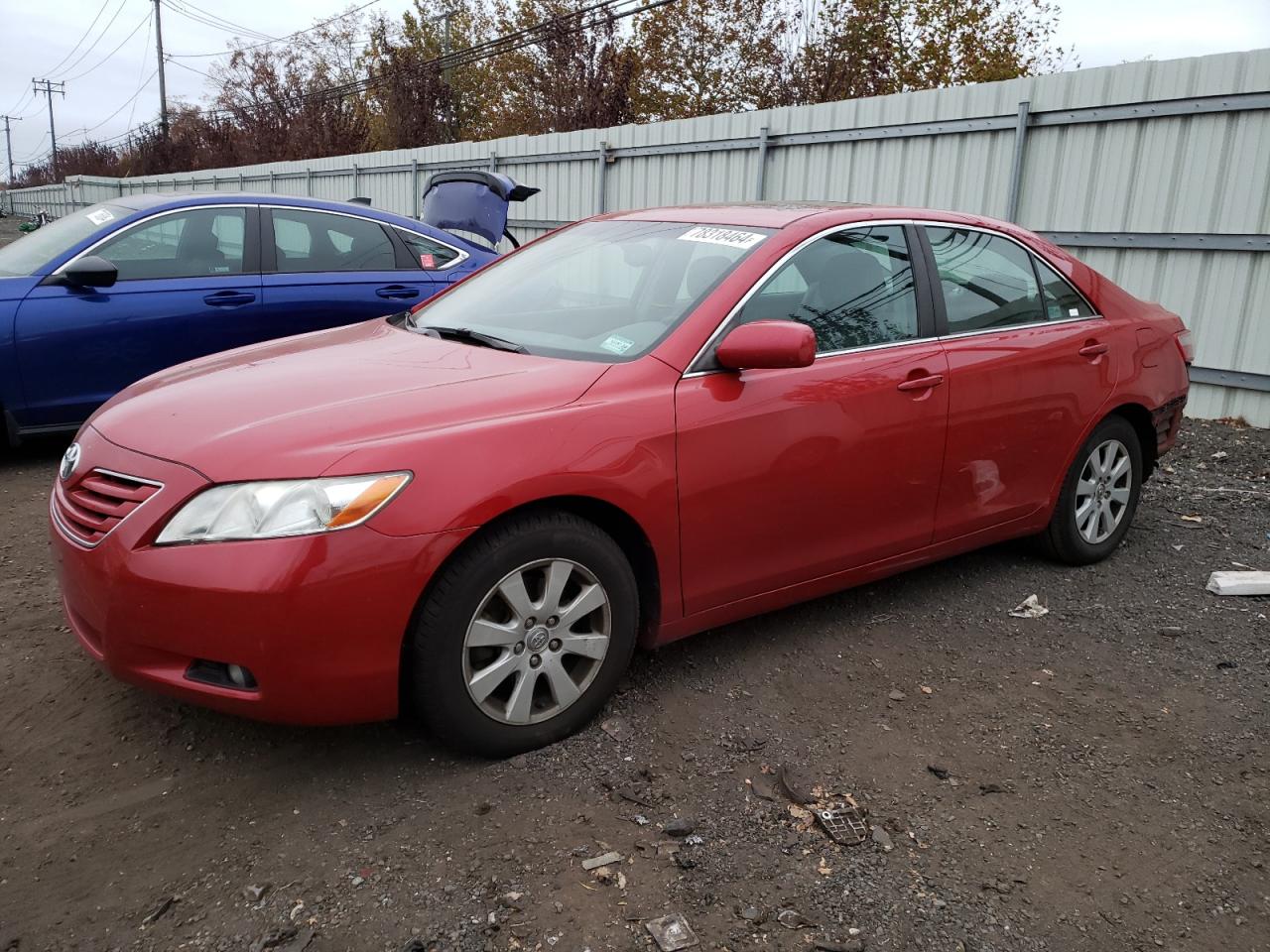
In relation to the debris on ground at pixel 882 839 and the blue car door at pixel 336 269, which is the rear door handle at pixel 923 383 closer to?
the debris on ground at pixel 882 839

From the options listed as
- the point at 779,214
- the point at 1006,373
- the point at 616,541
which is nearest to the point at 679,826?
the point at 616,541

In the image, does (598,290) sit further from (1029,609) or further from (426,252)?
(426,252)

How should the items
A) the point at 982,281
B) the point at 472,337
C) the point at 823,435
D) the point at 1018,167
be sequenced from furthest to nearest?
the point at 1018,167 → the point at 982,281 → the point at 472,337 → the point at 823,435

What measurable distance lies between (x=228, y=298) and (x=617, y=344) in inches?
151

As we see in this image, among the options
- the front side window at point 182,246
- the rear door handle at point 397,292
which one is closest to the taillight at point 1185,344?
the rear door handle at point 397,292

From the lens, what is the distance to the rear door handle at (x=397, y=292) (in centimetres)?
671

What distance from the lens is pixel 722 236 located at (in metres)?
3.62

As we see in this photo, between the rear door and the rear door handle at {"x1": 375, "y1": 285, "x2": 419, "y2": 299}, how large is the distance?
3.90 meters

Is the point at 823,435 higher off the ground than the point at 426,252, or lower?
lower

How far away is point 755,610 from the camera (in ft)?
11.4

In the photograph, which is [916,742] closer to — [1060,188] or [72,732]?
[72,732]

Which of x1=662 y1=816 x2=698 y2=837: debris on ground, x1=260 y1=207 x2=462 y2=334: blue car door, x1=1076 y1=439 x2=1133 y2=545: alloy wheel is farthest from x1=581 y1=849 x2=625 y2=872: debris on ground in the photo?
x1=260 y1=207 x2=462 y2=334: blue car door

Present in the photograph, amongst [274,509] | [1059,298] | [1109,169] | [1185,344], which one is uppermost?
[1109,169]

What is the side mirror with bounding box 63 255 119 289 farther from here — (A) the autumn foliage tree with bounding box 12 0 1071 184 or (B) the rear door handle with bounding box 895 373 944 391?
(A) the autumn foliage tree with bounding box 12 0 1071 184
